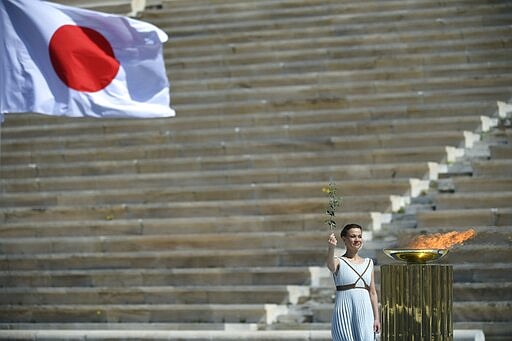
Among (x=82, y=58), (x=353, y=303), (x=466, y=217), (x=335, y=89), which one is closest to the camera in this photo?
(x=353, y=303)

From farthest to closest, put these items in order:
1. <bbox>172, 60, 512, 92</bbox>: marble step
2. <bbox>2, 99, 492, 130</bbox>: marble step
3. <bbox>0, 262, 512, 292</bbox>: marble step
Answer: <bbox>172, 60, 512, 92</bbox>: marble step
<bbox>2, 99, 492, 130</bbox>: marble step
<bbox>0, 262, 512, 292</bbox>: marble step

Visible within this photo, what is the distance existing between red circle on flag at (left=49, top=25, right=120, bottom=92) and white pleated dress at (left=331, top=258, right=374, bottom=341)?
4574mm

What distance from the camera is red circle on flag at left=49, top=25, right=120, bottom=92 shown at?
15.4 metres

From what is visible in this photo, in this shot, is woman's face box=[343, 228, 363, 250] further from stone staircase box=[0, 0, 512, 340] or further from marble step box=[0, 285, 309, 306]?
marble step box=[0, 285, 309, 306]

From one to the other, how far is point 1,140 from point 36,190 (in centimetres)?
177

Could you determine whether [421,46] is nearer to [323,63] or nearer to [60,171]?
[323,63]

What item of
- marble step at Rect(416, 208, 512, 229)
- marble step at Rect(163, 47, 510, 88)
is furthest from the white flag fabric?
marble step at Rect(163, 47, 510, 88)

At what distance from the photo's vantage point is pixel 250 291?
16.8 m

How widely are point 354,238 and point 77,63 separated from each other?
4.96 metres

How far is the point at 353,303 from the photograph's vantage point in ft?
39.1

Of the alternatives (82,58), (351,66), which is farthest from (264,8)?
(82,58)

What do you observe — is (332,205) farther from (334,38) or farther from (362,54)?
(334,38)

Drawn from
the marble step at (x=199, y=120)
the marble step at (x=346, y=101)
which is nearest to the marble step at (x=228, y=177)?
the marble step at (x=199, y=120)

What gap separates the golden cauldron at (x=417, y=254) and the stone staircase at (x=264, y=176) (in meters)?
3.44
